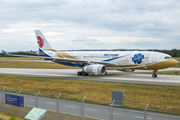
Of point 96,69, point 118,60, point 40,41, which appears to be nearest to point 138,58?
point 118,60

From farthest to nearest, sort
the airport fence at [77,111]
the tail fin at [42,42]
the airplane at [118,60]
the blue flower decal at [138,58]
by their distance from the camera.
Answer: the tail fin at [42,42] < the blue flower decal at [138,58] < the airplane at [118,60] < the airport fence at [77,111]

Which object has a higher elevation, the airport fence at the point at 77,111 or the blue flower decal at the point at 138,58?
the blue flower decal at the point at 138,58

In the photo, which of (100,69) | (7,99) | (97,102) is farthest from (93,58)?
(7,99)

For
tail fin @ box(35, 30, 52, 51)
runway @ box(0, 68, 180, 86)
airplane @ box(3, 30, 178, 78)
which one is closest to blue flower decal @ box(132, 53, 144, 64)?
airplane @ box(3, 30, 178, 78)

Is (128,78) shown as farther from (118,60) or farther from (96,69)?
(96,69)

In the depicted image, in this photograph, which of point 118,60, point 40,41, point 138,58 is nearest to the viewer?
point 138,58

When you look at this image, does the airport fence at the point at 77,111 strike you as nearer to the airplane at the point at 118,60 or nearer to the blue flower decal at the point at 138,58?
the airplane at the point at 118,60

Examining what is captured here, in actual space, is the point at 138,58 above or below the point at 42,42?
below

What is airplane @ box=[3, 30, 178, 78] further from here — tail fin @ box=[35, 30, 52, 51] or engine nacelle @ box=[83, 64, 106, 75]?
tail fin @ box=[35, 30, 52, 51]

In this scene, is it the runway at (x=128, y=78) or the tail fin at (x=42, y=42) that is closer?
the runway at (x=128, y=78)

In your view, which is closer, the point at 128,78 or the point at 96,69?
the point at 128,78

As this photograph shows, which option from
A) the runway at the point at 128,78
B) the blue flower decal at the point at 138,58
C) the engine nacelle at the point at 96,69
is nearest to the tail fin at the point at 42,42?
the runway at the point at 128,78

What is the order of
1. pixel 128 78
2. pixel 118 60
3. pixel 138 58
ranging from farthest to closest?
1. pixel 118 60
2. pixel 138 58
3. pixel 128 78

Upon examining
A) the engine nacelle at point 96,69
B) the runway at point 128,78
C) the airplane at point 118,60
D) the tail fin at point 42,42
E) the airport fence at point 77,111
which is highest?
the tail fin at point 42,42
